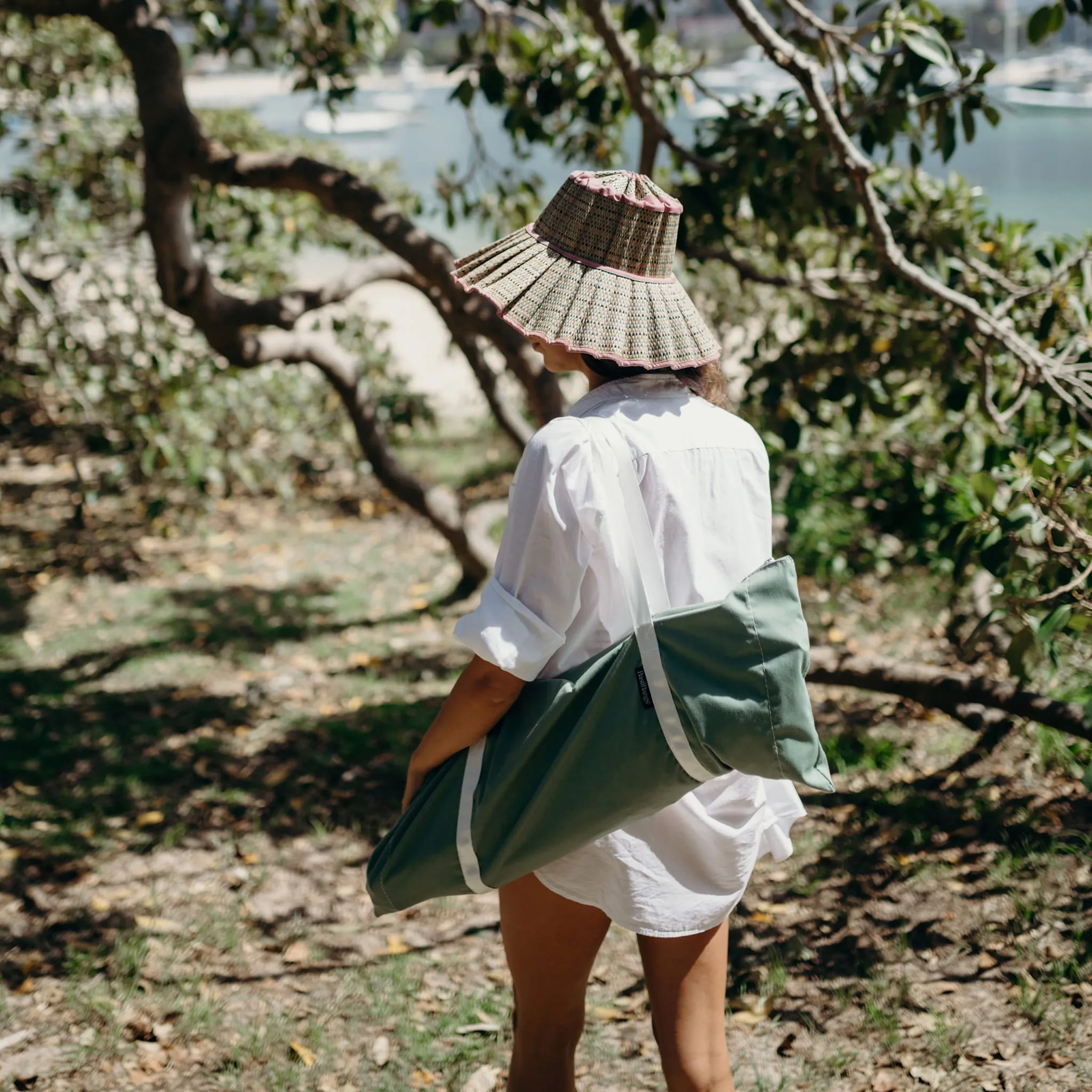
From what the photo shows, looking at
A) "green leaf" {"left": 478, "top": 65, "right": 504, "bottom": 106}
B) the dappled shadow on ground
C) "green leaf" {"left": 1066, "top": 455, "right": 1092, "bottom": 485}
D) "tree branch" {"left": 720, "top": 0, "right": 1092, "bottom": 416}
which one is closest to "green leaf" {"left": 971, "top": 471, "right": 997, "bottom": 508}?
"green leaf" {"left": 1066, "top": 455, "right": 1092, "bottom": 485}

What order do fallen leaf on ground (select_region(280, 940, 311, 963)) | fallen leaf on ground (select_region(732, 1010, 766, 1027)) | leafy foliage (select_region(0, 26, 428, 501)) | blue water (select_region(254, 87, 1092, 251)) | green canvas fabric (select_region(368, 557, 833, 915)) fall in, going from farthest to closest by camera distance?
blue water (select_region(254, 87, 1092, 251))
leafy foliage (select_region(0, 26, 428, 501))
fallen leaf on ground (select_region(280, 940, 311, 963))
fallen leaf on ground (select_region(732, 1010, 766, 1027))
green canvas fabric (select_region(368, 557, 833, 915))

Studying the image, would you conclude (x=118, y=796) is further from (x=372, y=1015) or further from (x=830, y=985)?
(x=830, y=985)

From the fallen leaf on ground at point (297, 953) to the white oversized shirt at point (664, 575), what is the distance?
155 cm

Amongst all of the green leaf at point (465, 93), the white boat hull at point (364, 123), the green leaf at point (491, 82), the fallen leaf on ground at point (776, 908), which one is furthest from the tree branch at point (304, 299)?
the white boat hull at point (364, 123)

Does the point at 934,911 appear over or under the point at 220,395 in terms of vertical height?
under

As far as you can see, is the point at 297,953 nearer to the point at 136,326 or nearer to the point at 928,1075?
the point at 928,1075

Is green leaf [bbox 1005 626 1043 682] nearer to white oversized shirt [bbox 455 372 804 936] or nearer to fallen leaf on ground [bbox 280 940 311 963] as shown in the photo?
white oversized shirt [bbox 455 372 804 936]

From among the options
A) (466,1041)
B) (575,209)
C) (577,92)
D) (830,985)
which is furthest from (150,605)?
(575,209)

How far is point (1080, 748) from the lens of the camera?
11.6ft

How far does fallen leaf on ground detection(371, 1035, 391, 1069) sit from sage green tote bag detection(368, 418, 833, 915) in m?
1.24

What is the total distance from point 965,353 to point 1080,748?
1.31 metres

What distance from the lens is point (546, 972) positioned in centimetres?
179

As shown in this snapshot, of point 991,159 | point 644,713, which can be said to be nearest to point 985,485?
point 644,713

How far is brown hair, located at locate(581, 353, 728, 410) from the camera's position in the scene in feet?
5.51
